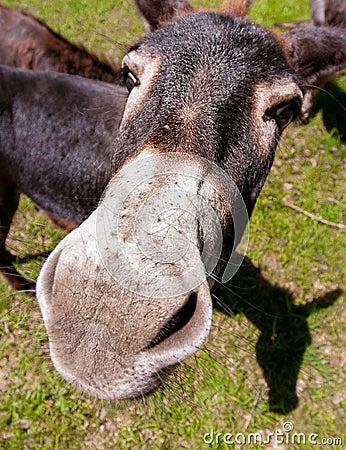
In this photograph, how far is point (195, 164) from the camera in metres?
1.91

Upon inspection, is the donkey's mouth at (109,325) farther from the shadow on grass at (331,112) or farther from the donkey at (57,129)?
the shadow on grass at (331,112)

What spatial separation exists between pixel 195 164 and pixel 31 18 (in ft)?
13.7

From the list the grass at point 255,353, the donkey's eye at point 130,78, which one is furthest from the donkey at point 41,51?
the donkey's eye at point 130,78

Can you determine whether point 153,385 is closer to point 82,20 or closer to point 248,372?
point 248,372

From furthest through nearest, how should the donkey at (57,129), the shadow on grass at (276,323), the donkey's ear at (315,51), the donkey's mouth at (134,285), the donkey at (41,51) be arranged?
the donkey at (41,51)
the shadow on grass at (276,323)
the donkey at (57,129)
the donkey's ear at (315,51)
the donkey's mouth at (134,285)

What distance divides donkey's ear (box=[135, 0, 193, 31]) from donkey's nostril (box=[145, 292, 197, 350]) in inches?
93.4

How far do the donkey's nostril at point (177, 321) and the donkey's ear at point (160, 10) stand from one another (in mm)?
2372

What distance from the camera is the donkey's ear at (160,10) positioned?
3209mm

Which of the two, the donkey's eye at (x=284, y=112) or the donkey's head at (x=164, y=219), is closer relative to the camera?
the donkey's head at (x=164, y=219)

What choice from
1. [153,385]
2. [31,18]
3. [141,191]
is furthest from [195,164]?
[31,18]

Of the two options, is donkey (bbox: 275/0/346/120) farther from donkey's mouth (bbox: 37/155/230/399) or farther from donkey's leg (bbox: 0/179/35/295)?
donkey's leg (bbox: 0/179/35/295)

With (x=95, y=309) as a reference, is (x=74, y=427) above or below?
below

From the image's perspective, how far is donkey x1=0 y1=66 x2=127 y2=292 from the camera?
3834 millimetres

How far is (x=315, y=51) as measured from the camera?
305 cm
